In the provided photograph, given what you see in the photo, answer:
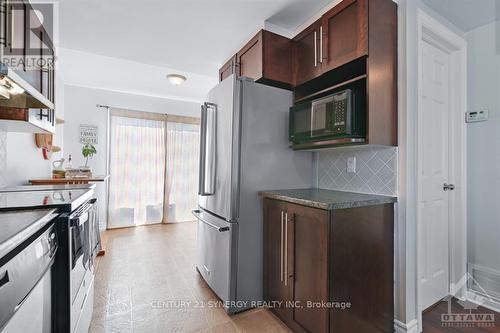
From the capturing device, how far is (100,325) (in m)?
1.77

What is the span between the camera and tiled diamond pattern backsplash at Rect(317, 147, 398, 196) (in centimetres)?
178

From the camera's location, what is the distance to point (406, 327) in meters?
1.65

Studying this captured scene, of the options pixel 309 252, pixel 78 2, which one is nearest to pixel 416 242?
pixel 309 252

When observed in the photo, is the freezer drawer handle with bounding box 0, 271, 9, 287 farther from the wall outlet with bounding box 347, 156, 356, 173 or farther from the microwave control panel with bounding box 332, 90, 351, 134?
the wall outlet with bounding box 347, 156, 356, 173

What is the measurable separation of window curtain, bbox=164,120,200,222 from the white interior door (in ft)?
13.5

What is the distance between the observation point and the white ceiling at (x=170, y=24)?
6.86 ft

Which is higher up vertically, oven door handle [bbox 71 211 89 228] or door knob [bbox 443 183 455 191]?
door knob [bbox 443 183 455 191]

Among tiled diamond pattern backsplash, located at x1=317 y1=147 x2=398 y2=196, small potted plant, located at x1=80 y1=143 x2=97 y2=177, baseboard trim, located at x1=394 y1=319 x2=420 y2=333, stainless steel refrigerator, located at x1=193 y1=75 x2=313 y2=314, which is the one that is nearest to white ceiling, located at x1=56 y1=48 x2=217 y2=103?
small potted plant, located at x1=80 y1=143 x2=97 y2=177

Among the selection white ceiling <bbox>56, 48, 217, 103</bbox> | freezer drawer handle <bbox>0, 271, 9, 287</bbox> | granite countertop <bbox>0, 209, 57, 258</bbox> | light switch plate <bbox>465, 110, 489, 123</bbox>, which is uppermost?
white ceiling <bbox>56, 48, 217, 103</bbox>

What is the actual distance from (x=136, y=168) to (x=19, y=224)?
13.2 feet

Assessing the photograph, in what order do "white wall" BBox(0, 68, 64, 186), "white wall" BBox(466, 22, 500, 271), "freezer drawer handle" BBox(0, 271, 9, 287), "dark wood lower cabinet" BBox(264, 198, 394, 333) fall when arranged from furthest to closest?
1. "white wall" BBox(466, 22, 500, 271)
2. "white wall" BBox(0, 68, 64, 186)
3. "dark wood lower cabinet" BBox(264, 198, 394, 333)
4. "freezer drawer handle" BBox(0, 271, 9, 287)

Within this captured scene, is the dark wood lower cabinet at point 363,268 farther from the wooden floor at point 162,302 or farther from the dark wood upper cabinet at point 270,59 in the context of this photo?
the dark wood upper cabinet at point 270,59

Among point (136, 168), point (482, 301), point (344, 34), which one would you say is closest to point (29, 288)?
point (344, 34)

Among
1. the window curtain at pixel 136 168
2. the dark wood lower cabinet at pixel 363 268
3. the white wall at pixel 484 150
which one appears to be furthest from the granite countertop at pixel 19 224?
the window curtain at pixel 136 168
